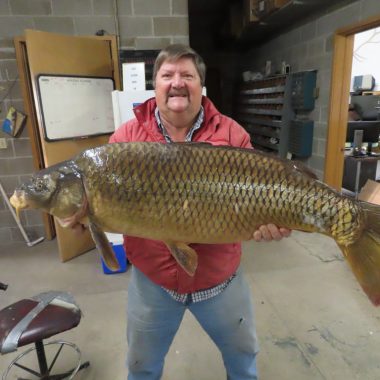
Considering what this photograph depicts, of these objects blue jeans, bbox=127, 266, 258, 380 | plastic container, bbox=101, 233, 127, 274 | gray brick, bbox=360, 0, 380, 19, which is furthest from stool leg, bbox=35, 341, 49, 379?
gray brick, bbox=360, 0, 380, 19

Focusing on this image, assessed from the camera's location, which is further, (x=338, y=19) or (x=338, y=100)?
(x=338, y=100)

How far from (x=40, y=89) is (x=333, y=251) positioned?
3128 mm

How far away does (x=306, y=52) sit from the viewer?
14.3 feet

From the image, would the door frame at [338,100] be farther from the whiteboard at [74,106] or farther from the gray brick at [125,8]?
the whiteboard at [74,106]

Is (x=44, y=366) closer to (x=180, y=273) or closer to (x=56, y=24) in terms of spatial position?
A: (x=180, y=273)

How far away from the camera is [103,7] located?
10.7 feet

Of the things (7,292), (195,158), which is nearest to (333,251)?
(195,158)

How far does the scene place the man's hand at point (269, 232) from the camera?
3.57 feet

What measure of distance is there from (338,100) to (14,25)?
137 inches

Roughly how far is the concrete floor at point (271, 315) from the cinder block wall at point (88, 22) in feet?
5.96

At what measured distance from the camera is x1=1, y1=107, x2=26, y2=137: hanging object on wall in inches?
136

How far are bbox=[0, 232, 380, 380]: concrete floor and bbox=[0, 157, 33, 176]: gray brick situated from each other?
0.86 metres

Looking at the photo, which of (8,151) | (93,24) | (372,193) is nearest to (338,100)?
(372,193)

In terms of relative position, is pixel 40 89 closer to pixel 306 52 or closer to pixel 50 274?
pixel 50 274
